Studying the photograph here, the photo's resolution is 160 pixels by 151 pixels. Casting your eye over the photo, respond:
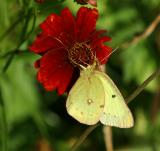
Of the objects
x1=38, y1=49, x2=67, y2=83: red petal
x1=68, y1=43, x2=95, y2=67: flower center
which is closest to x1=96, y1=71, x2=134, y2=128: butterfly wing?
x1=68, y1=43, x2=95, y2=67: flower center

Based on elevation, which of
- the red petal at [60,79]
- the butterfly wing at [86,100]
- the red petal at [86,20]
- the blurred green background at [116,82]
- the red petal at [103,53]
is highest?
the red petal at [86,20]

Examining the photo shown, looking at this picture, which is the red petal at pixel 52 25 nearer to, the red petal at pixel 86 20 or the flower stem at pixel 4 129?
the red petal at pixel 86 20

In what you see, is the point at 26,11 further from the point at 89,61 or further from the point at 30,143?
the point at 30,143

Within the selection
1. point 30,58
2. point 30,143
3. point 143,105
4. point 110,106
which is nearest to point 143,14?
point 143,105

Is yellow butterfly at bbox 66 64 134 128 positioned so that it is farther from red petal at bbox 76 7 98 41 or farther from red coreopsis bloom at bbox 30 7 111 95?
red petal at bbox 76 7 98 41

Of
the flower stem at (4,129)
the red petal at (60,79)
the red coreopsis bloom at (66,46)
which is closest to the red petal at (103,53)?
the red coreopsis bloom at (66,46)

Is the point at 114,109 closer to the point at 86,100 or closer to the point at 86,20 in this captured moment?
the point at 86,100

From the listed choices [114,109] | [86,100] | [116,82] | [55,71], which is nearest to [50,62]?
[55,71]
